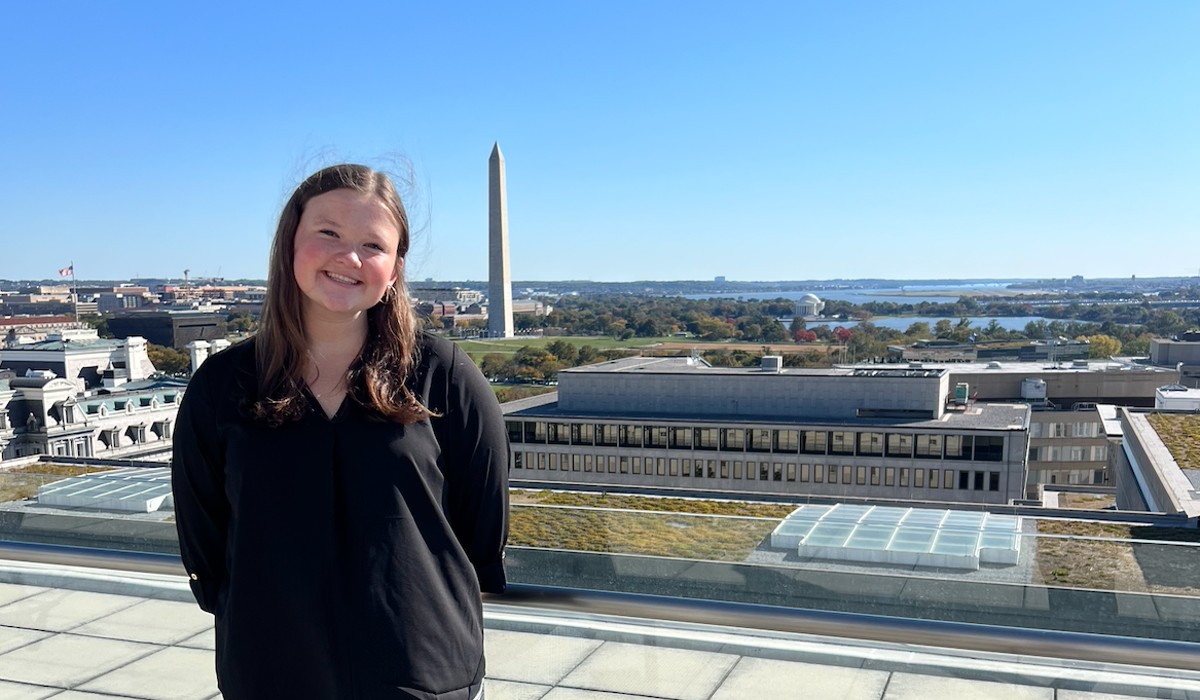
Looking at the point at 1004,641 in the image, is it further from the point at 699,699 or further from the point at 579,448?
the point at 579,448

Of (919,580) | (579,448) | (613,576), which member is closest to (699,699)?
(613,576)

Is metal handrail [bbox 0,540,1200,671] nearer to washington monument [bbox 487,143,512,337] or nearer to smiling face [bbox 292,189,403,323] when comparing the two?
smiling face [bbox 292,189,403,323]

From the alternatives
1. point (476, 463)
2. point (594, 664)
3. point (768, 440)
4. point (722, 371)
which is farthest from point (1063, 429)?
point (476, 463)

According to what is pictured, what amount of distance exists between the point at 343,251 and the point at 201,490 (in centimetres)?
32

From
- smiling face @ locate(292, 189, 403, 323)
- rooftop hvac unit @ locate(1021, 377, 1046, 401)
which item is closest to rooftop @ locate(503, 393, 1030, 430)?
rooftop hvac unit @ locate(1021, 377, 1046, 401)

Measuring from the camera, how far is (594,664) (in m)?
1.84

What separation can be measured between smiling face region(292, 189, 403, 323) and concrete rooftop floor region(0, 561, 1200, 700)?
881 millimetres

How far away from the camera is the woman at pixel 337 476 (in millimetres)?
1063

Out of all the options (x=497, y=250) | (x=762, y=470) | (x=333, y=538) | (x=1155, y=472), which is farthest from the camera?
(x=497, y=250)

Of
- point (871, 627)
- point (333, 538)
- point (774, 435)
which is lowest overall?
point (774, 435)

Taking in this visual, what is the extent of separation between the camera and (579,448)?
75.3 ft

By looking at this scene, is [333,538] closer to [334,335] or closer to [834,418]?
[334,335]

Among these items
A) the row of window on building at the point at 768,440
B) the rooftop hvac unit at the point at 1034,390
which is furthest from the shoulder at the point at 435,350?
the rooftop hvac unit at the point at 1034,390

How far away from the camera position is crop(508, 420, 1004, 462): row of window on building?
20.2 meters
